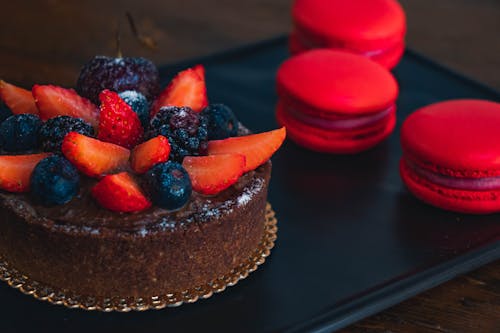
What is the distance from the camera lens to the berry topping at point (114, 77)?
220 centimetres

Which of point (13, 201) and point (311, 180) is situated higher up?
point (13, 201)

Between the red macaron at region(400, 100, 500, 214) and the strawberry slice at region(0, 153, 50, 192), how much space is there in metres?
1.04

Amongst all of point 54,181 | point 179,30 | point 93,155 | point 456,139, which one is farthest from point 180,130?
point 179,30

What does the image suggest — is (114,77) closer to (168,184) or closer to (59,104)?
(59,104)

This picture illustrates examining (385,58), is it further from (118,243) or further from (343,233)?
(118,243)

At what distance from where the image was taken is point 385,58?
295cm

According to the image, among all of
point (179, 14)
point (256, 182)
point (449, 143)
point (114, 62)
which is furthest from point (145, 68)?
point (179, 14)

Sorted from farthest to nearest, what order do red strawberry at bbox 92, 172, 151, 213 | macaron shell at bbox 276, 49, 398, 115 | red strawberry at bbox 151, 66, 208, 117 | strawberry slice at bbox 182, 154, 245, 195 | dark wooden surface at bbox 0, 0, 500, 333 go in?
dark wooden surface at bbox 0, 0, 500, 333 → macaron shell at bbox 276, 49, 398, 115 → red strawberry at bbox 151, 66, 208, 117 → strawberry slice at bbox 182, 154, 245, 195 → red strawberry at bbox 92, 172, 151, 213

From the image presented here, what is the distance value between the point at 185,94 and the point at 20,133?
17.2 inches

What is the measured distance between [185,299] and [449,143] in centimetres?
84

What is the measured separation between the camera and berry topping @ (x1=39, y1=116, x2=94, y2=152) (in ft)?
6.45

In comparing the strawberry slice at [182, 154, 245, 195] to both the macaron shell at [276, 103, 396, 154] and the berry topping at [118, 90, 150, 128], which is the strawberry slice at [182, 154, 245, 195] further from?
the macaron shell at [276, 103, 396, 154]

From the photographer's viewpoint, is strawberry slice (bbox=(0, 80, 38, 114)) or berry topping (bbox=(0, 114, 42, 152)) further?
strawberry slice (bbox=(0, 80, 38, 114))

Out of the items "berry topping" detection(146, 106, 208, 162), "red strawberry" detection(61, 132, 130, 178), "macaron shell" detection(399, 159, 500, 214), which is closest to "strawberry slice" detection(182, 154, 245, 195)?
"berry topping" detection(146, 106, 208, 162)
